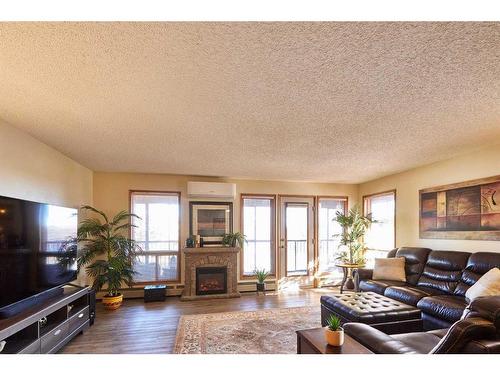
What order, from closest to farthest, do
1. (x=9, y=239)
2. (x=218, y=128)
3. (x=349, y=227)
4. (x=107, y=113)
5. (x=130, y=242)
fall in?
(x=9, y=239) → (x=107, y=113) → (x=218, y=128) → (x=130, y=242) → (x=349, y=227)

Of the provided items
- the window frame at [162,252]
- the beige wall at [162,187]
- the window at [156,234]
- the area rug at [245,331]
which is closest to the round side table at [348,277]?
the area rug at [245,331]

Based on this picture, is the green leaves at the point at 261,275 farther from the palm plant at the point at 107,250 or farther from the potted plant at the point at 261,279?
the palm plant at the point at 107,250

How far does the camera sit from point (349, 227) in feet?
22.3

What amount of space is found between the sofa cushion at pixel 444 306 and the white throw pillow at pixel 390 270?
38.7 inches

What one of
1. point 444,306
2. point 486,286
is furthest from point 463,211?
point 444,306

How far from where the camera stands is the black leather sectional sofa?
336 cm

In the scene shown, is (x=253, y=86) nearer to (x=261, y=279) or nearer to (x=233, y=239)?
(x=233, y=239)

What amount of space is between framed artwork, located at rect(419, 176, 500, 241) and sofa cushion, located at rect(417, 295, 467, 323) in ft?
3.59

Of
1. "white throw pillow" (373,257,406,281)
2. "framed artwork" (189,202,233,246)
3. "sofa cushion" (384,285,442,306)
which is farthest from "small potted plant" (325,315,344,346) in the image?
"framed artwork" (189,202,233,246)

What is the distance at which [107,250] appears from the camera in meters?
5.23

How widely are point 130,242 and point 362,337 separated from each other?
4328 millimetres
